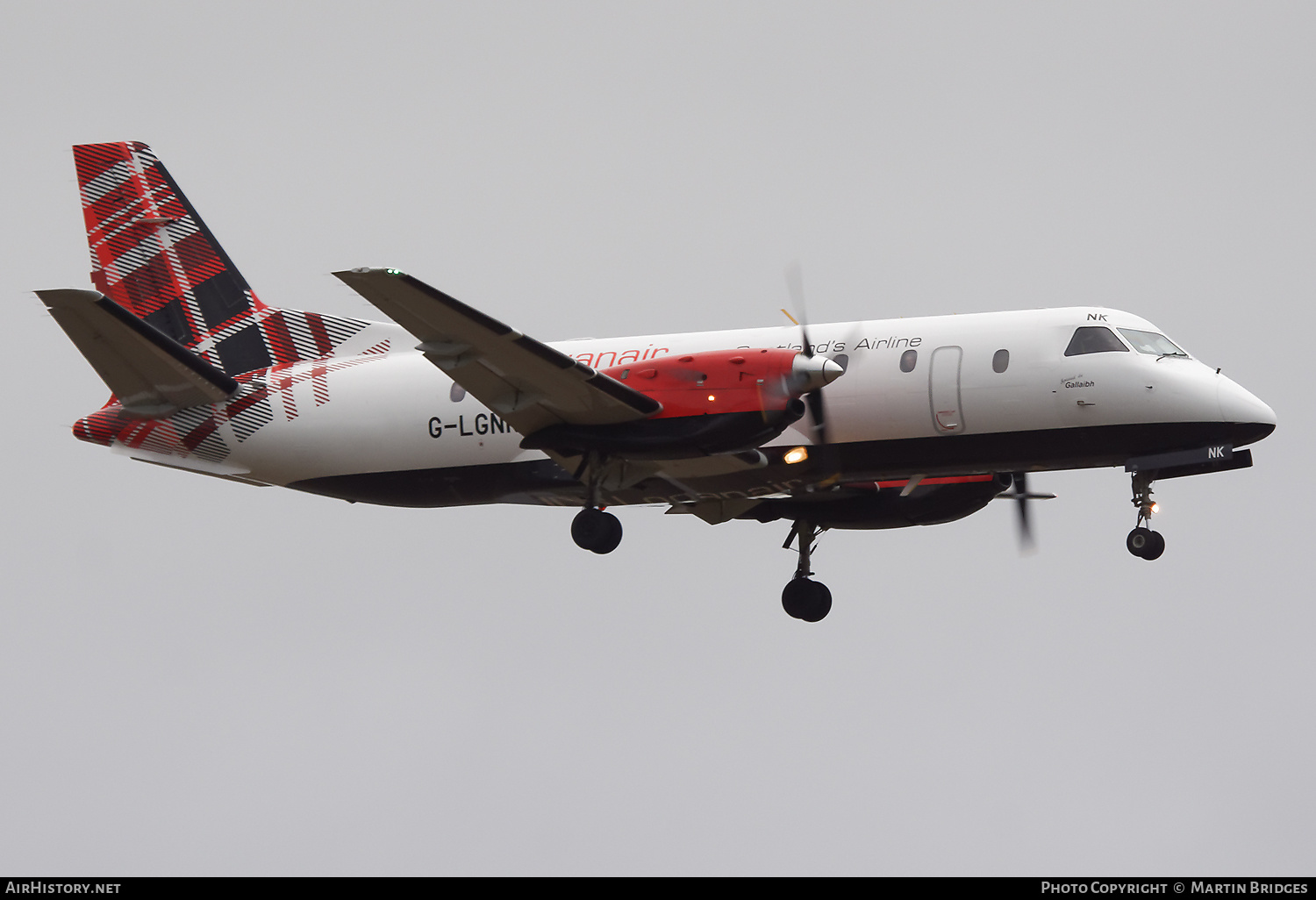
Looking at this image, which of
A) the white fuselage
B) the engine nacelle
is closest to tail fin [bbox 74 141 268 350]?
the white fuselage

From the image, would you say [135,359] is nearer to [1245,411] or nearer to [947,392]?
[947,392]

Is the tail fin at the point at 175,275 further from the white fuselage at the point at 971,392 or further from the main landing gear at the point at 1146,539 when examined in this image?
the main landing gear at the point at 1146,539

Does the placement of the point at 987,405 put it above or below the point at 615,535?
above

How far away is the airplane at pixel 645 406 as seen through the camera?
20.6 meters

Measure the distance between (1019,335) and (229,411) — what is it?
10707 millimetres

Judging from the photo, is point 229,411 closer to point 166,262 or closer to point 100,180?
point 166,262

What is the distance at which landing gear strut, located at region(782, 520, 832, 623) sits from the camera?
25156 millimetres

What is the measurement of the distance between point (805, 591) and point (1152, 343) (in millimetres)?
6536

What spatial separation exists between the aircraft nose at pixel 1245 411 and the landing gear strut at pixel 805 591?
21.4 ft

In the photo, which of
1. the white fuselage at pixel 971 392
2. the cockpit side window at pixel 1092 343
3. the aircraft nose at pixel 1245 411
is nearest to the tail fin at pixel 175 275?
the white fuselage at pixel 971 392

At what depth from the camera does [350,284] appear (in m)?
19.0

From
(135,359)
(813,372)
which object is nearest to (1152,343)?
(813,372)

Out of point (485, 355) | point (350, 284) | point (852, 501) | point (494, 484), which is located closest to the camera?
point (350, 284)

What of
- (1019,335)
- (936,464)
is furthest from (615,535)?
(1019,335)
